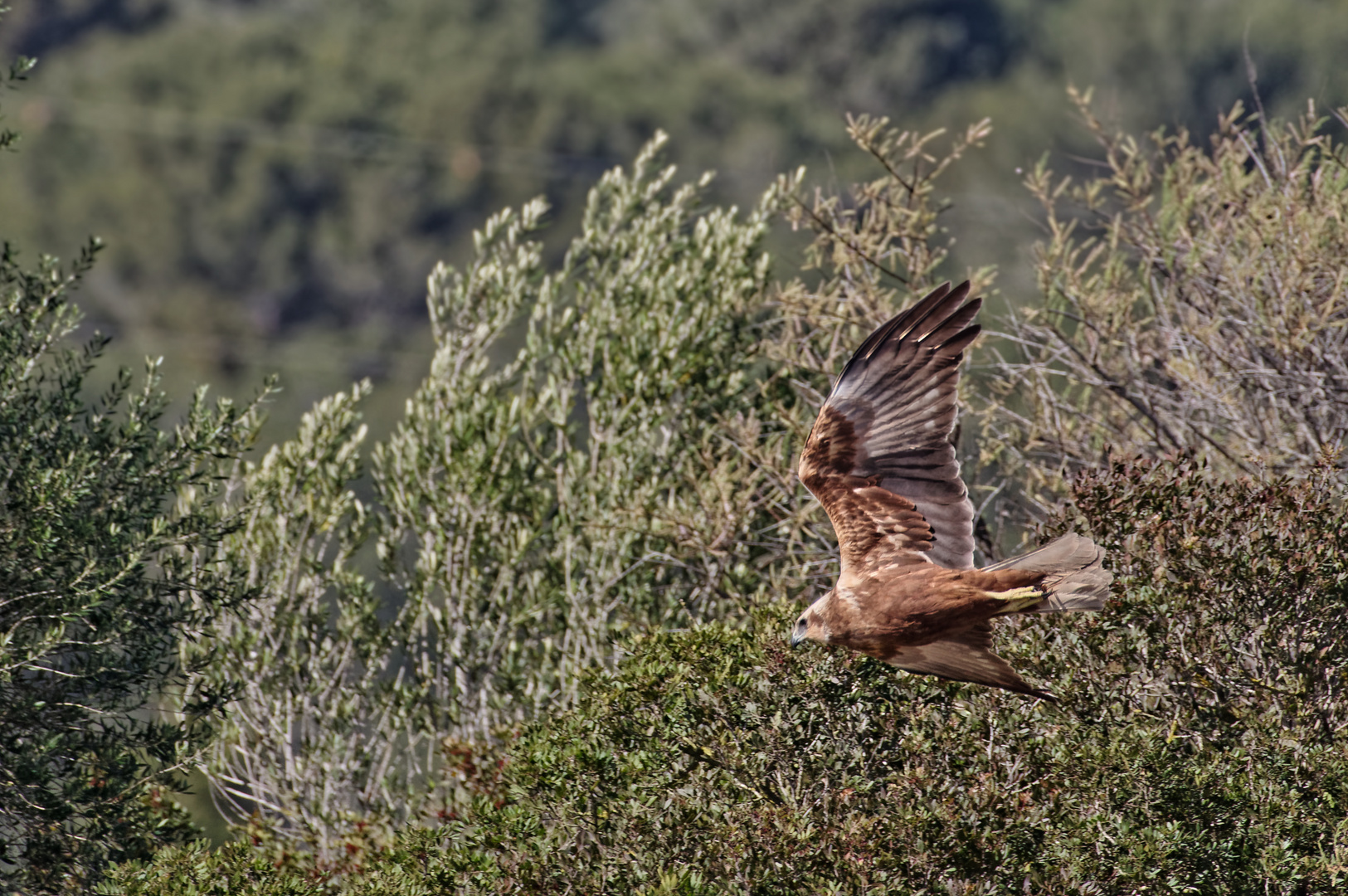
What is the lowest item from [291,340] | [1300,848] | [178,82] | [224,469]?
[1300,848]

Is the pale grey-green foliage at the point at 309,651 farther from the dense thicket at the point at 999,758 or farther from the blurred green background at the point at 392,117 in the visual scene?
the blurred green background at the point at 392,117

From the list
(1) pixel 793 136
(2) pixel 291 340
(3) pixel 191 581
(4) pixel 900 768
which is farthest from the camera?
(1) pixel 793 136

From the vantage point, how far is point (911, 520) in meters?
7.43

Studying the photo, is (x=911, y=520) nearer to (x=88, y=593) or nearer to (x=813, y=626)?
(x=813, y=626)

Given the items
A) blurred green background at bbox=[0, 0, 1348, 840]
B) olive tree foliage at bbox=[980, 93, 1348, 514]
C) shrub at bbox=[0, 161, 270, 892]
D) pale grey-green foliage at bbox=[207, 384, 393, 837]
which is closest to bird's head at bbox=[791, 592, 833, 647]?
olive tree foliage at bbox=[980, 93, 1348, 514]

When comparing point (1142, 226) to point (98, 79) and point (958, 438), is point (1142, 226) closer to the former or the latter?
point (958, 438)

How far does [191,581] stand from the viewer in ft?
31.9

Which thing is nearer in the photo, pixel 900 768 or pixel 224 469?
pixel 900 768

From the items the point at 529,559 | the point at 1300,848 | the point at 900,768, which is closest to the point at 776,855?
the point at 900,768

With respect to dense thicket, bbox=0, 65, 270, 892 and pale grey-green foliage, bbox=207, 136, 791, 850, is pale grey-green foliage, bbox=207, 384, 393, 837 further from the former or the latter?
dense thicket, bbox=0, 65, 270, 892

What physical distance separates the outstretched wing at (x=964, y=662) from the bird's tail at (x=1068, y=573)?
282 mm

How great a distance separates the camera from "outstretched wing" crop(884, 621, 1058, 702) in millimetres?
6824

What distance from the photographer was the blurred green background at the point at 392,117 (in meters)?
64.7

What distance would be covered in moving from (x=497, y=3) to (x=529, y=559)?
76377mm
